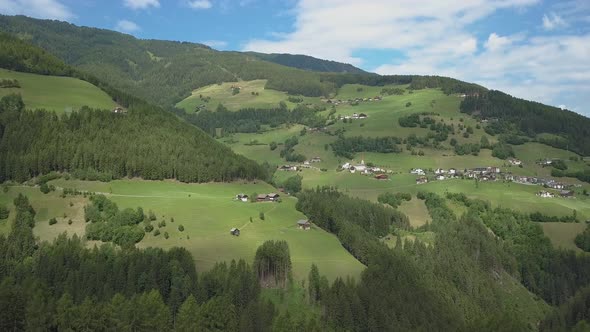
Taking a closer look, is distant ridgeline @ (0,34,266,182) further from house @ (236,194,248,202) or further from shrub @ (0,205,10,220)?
shrub @ (0,205,10,220)

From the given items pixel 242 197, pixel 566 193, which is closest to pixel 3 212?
pixel 242 197

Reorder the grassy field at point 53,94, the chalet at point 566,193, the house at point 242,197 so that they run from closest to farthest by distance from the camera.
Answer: the house at point 242,197
the grassy field at point 53,94
the chalet at point 566,193

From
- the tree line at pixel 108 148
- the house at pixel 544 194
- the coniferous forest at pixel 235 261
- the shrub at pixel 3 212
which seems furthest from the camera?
the house at pixel 544 194

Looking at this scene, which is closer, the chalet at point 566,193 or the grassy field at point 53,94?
the grassy field at point 53,94

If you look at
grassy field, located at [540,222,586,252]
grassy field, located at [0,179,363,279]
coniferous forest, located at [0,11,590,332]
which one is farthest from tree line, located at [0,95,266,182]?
grassy field, located at [540,222,586,252]

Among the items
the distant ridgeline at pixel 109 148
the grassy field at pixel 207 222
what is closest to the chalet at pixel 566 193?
the grassy field at pixel 207 222

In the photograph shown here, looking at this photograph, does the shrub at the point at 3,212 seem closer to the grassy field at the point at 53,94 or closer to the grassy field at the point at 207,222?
the grassy field at the point at 207,222

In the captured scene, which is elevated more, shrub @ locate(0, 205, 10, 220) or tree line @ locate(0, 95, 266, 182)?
tree line @ locate(0, 95, 266, 182)
